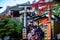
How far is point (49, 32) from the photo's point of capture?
4598mm

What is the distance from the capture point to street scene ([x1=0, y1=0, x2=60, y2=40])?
4.59m

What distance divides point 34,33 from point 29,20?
0.28 metres

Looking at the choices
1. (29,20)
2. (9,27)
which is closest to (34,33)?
(29,20)

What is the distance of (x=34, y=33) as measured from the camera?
478 centimetres

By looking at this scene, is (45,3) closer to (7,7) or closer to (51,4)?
(51,4)

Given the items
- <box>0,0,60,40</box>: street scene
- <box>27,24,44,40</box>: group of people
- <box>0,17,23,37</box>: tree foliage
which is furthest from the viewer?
<box>0,17,23,37</box>: tree foliage

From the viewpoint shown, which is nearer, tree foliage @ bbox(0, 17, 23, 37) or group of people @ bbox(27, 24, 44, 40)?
group of people @ bbox(27, 24, 44, 40)

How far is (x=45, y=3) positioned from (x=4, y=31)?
38.9 inches

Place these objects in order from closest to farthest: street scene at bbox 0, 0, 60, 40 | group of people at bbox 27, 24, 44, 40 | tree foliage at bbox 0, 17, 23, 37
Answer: street scene at bbox 0, 0, 60, 40
group of people at bbox 27, 24, 44, 40
tree foliage at bbox 0, 17, 23, 37

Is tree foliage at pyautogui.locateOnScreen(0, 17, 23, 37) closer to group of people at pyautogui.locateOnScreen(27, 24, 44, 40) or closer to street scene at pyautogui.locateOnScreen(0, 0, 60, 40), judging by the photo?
street scene at pyautogui.locateOnScreen(0, 0, 60, 40)

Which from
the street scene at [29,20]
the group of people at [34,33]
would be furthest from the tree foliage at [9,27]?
the group of people at [34,33]

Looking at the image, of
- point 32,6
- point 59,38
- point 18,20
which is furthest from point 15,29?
point 59,38

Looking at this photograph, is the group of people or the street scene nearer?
the street scene

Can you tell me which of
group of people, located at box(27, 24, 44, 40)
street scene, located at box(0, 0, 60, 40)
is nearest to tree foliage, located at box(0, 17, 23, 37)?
street scene, located at box(0, 0, 60, 40)
